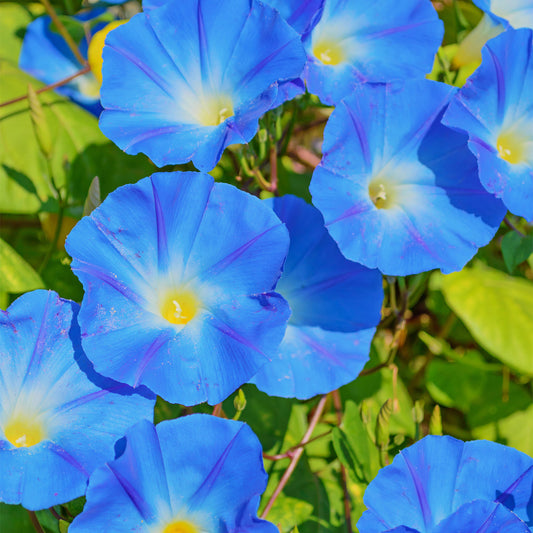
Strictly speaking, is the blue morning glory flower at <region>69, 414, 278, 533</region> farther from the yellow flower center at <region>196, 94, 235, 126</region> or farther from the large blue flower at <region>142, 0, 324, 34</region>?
the large blue flower at <region>142, 0, 324, 34</region>

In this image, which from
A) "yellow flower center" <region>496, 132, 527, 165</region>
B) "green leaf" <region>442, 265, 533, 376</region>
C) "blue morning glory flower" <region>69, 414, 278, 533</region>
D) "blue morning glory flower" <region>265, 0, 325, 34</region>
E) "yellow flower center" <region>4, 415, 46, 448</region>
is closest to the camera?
"blue morning glory flower" <region>69, 414, 278, 533</region>

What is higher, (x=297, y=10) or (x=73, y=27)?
(x=73, y=27)

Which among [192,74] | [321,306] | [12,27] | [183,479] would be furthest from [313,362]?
[12,27]

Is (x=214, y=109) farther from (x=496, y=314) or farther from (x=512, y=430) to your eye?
(x=512, y=430)

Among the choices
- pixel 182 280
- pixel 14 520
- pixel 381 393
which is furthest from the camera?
pixel 381 393

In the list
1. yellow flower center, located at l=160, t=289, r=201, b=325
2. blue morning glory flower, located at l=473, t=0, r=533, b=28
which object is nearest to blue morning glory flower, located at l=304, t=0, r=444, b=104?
blue morning glory flower, located at l=473, t=0, r=533, b=28

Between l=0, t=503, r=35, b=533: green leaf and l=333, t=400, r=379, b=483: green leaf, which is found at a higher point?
l=333, t=400, r=379, b=483: green leaf

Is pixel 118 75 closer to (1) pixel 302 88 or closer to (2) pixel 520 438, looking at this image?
(1) pixel 302 88
